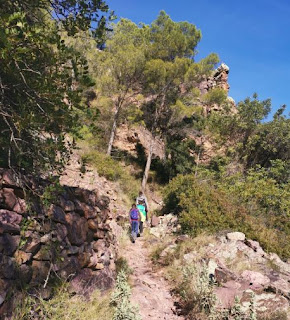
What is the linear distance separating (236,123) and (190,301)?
20.3 m

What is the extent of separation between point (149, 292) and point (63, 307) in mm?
2451

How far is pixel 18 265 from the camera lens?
11.8 feet

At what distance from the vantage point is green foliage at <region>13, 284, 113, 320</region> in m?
3.46

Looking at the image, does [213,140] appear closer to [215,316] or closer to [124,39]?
[124,39]

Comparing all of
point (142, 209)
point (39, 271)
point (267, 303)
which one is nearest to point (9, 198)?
point (39, 271)

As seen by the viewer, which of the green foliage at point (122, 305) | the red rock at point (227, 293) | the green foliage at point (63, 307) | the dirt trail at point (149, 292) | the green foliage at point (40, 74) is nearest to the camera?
the green foliage at point (40, 74)

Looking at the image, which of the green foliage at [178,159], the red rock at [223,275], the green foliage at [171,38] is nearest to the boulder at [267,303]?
the red rock at [223,275]

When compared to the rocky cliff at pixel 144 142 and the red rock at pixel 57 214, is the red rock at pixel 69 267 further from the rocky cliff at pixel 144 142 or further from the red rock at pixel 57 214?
the rocky cliff at pixel 144 142

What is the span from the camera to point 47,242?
414 cm

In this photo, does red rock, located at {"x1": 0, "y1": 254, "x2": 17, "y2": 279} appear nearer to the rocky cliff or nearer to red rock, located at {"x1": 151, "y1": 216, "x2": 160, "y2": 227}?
red rock, located at {"x1": 151, "y1": 216, "x2": 160, "y2": 227}

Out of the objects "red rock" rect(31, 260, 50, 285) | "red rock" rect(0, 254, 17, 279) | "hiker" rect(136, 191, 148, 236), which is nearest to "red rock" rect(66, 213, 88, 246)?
"red rock" rect(31, 260, 50, 285)

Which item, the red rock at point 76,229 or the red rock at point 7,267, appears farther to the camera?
the red rock at point 76,229

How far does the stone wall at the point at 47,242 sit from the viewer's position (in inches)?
140

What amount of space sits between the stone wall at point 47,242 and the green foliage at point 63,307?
0.48 ft
